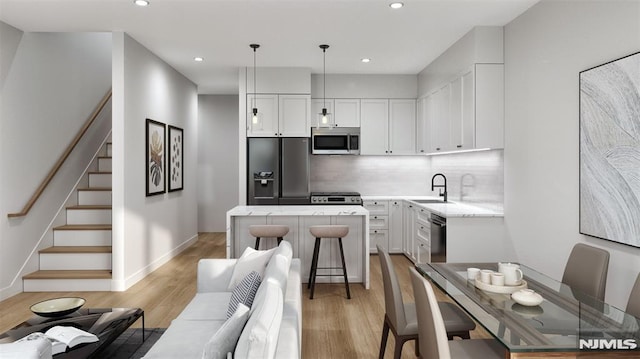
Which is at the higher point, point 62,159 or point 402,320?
point 62,159

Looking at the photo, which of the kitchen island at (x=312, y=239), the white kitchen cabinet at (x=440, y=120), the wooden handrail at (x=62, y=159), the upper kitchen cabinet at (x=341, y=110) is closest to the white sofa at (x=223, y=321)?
the kitchen island at (x=312, y=239)

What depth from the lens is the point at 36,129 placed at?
4.52m

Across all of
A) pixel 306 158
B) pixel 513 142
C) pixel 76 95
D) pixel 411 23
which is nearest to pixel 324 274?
pixel 306 158

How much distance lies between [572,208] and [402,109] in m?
3.63

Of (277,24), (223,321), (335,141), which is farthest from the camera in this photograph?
(335,141)

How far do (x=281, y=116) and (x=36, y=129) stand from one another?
3.06m

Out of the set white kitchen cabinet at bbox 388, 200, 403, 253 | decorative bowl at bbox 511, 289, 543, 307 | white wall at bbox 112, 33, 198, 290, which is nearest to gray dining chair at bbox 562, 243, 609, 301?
decorative bowl at bbox 511, 289, 543, 307

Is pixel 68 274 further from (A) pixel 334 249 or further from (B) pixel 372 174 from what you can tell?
(B) pixel 372 174

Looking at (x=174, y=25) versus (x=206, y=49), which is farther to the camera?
(x=206, y=49)

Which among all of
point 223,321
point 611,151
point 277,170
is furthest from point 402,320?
point 277,170

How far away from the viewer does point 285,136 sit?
598 centimetres

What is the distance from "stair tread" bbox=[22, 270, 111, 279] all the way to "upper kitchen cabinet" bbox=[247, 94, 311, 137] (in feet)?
8.77

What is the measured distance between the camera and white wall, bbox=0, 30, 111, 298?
4.10 meters

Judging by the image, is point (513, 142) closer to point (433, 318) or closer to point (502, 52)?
point (502, 52)
